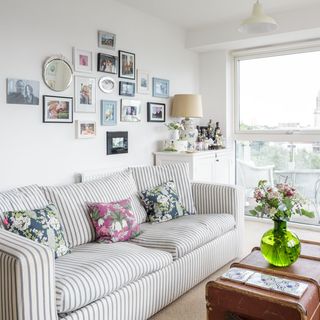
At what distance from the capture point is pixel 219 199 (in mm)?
3420

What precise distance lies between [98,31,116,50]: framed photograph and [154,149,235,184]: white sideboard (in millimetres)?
1275

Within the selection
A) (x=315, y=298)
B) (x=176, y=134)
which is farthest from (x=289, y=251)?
(x=176, y=134)

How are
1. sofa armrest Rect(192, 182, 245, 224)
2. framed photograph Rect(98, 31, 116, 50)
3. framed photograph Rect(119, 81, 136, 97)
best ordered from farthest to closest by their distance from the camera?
framed photograph Rect(119, 81, 136, 97), framed photograph Rect(98, 31, 116, 50), sofa armrest Rect(192, 182, 245, 224)

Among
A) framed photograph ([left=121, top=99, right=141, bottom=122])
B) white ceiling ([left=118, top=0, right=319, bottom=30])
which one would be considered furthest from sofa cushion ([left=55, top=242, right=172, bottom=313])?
white ceiling ([left=118, top=0, right=319, bottom=30])

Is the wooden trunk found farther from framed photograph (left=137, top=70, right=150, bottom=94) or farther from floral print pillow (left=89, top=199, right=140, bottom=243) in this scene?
framed photograph (left=137, top=70, right=150, bottom=94)

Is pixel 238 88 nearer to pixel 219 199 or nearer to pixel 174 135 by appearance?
pixel 174 135

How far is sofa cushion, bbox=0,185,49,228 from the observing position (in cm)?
229

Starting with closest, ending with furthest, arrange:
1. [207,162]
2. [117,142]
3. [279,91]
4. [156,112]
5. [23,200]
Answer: [23,200] < [117,142] < [156,112] < [207,162] < [279,91]

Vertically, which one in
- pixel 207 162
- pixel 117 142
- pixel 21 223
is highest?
pixel 117 142

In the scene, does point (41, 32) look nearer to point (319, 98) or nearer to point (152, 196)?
point (152, 196)

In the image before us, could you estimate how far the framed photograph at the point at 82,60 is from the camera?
326 centimetres

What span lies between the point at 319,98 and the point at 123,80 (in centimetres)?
229

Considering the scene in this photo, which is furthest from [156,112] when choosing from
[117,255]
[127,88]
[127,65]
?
[117,255]

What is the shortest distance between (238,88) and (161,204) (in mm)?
2430
